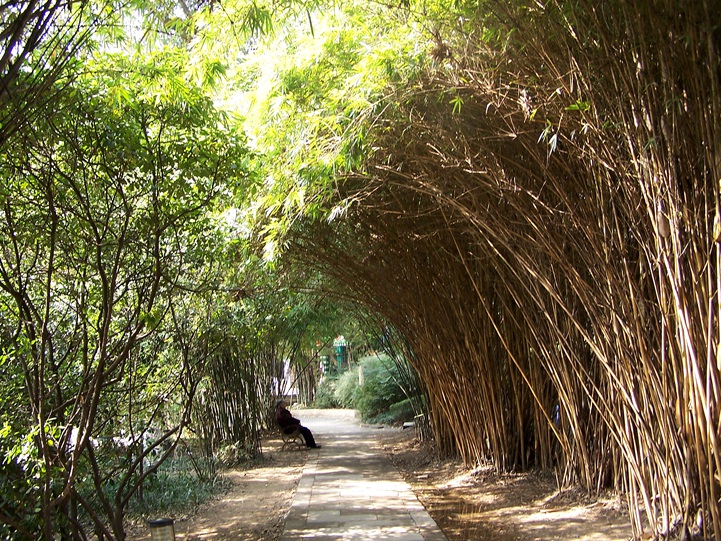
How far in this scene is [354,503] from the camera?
5.36 meters

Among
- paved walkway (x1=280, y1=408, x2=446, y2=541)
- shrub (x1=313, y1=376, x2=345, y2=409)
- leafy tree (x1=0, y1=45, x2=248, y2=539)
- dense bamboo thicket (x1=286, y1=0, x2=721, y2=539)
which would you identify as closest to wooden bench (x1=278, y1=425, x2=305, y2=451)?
paved walkway (x1=280, y1=408, x2=446, y2=541)

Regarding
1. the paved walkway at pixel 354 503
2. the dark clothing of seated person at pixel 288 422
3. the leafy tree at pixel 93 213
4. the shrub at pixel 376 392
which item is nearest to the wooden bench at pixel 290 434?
the dark clothing of seated person at pixel 288 422

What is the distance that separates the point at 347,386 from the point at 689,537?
11630 mm

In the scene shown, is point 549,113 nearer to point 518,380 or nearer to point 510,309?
point 510,309

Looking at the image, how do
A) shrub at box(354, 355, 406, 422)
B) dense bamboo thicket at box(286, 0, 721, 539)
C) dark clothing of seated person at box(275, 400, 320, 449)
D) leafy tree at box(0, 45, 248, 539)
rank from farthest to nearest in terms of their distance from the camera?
shrub at box(354, 355, 406, 422) → dark clothing of seated person at box(275, 400, 320, 449) → leafy tree at box(0, 45, 248, 539) → dense bamboo thicket at box(286, 0, 721, 539)

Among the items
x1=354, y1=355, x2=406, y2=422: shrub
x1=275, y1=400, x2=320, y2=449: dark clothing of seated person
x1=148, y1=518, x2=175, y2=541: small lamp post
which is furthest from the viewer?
x1=354, y1=355, x2=406, y2=422: shrub

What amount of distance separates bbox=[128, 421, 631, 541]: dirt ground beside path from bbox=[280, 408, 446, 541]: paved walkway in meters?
0.12

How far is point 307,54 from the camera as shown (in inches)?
193

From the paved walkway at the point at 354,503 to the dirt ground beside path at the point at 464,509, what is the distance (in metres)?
0.12

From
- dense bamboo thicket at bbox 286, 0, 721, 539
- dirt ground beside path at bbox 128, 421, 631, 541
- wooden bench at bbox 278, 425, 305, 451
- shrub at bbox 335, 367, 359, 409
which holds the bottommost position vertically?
dirt ground beside path at bbox 128, 421, 631, 541

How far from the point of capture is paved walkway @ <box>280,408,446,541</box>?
14.3ft

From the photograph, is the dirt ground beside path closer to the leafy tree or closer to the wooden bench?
the leafy tree

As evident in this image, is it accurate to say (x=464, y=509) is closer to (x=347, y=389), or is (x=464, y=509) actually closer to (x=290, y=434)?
(x=290, y=434)

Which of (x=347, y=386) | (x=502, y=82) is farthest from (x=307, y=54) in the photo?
(x=347, y=386)
